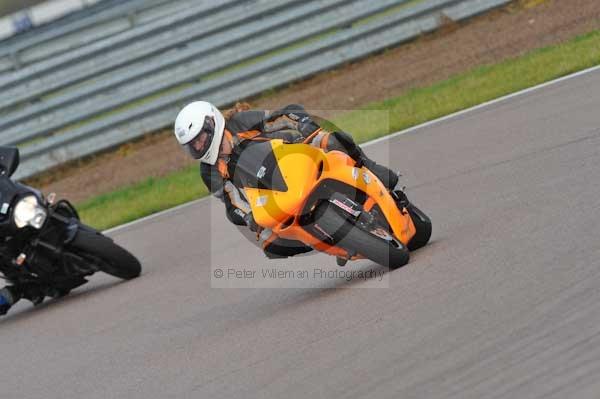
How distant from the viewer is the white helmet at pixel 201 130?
7812mm

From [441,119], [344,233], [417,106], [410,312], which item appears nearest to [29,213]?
[344,233]

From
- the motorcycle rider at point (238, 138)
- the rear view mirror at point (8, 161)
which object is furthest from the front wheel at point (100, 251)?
the motorcycle rider at point (238, 138)

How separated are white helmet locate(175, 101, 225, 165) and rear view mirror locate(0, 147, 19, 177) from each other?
3.33m

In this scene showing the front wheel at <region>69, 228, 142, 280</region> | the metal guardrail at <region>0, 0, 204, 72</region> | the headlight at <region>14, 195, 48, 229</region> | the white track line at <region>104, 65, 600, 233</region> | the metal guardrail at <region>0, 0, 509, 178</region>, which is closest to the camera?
the headlight at <region>14, 195, 48, 229</region>

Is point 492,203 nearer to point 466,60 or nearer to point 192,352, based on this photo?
point 192,352

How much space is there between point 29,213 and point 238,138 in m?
3.21

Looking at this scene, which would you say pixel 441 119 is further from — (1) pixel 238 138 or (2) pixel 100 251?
(1) pixel 238 138

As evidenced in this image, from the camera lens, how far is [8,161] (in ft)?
35.4

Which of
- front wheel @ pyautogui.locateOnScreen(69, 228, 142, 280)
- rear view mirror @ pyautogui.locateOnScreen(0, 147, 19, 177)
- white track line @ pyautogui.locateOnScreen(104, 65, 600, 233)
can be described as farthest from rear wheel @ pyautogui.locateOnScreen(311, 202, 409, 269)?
white track line @ pyautogui.locateOnScreen(104, 65, 600, 233)

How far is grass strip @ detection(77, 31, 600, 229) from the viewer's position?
14.9 metres

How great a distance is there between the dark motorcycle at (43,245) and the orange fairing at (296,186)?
10.5ft

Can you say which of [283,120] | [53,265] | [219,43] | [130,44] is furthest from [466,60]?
[283,120]

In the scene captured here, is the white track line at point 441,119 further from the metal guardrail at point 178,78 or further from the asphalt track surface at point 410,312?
the metal guardrail at point 178,78

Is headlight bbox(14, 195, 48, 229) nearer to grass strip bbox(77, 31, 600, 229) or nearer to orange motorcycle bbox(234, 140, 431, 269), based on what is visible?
orange motorcycle bbox(234, 140, 431, 269)
